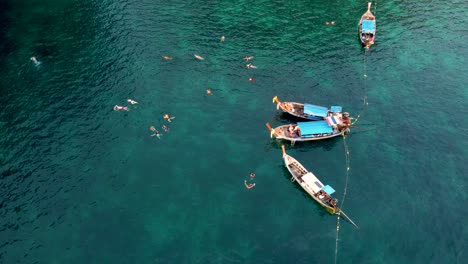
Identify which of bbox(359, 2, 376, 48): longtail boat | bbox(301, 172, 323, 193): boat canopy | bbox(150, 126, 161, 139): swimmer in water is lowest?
bbox(301, 172, 323, 193): boat canopy

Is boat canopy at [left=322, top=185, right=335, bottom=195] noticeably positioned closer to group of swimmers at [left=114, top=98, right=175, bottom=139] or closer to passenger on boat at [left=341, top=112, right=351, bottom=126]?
passenger on boat at [left=341, top=112, right=351, bottom=126]

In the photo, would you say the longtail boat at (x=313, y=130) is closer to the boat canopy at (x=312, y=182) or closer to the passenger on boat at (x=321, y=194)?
the boat canopy at (x=312, y=182)

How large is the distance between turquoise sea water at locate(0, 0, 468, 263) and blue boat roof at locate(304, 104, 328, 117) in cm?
710

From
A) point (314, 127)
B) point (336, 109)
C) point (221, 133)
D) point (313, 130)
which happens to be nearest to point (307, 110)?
point (314, 127)

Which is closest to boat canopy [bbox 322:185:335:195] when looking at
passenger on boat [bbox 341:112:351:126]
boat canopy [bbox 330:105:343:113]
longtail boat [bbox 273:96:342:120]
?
passenger on boat [bbox 341:112:351:126]

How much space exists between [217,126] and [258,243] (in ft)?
125

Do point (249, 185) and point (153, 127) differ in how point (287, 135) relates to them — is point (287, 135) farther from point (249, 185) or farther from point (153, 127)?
point (153, 127)

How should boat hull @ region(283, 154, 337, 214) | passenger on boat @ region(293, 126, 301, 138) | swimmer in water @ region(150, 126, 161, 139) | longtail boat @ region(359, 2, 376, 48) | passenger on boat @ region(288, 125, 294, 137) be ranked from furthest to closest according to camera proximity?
longtail boat @ region(359, 2, 376, 48)
swimmer in water @ region(150, 126, 161, 139)
passenger on boat @ region(288, 125, 294, 137)
passenger on boat @ region(293, 126, 301, 138)
boat hull @ region(283, 154, 337, 214)

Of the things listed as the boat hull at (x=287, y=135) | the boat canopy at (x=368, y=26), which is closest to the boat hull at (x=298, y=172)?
the boat hull at (x=287, y=135)

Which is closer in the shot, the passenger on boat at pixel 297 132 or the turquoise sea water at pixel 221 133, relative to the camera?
the turquoise sea water at pixel 221 133

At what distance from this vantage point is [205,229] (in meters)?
93.3

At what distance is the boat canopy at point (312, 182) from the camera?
99.1 meters

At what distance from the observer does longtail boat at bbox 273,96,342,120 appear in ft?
376

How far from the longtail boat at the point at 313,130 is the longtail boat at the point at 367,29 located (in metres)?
42.2
